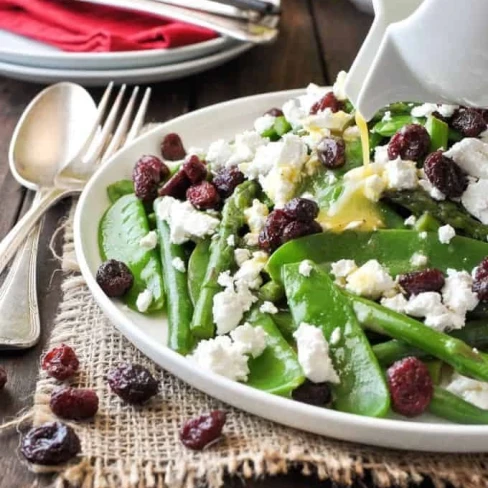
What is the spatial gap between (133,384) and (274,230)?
43cm

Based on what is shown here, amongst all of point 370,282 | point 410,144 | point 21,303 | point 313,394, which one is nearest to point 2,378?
point 21,303

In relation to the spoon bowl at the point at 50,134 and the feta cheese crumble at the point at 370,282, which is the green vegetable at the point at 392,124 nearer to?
the feta cheese crumble at the point at 370,282

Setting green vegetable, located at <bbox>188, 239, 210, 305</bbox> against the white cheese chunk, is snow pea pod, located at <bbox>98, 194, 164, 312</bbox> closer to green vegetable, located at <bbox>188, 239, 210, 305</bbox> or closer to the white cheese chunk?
green vegetable, located at <bbox>188, 239, 210, 305</bbox>

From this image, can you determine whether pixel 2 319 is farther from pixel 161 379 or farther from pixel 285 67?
pixel 285 67

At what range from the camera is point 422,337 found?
5.07 ft

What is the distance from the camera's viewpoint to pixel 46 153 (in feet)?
7.77

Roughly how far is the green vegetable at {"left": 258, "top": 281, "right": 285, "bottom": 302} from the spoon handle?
46cm

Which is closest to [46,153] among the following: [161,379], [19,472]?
[161,379]

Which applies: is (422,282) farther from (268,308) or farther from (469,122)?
(469,122)

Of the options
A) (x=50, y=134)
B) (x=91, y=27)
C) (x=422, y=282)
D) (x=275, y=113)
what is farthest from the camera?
(x=91, y=27)

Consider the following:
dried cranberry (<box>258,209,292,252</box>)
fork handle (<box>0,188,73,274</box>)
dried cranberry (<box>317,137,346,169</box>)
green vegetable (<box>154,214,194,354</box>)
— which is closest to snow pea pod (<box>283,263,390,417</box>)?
dried cranberry (<box>258,209,292,252</box>)

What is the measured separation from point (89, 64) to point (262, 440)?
163 cm

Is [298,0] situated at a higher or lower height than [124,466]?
lower

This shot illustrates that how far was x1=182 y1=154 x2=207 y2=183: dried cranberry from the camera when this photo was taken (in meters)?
2.03
